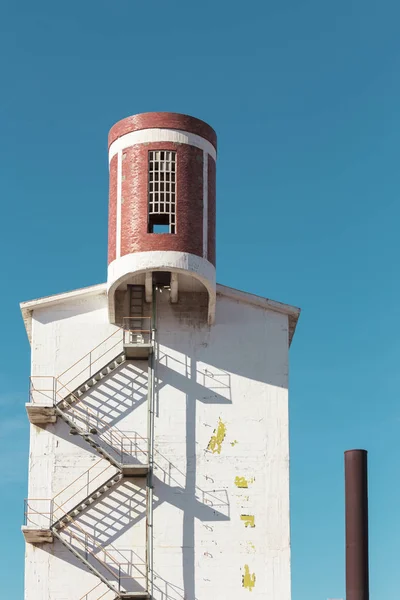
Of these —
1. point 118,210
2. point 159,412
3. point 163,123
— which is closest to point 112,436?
point 159,412

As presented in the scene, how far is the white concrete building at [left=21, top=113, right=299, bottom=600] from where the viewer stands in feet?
204

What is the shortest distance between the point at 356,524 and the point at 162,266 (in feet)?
44.6

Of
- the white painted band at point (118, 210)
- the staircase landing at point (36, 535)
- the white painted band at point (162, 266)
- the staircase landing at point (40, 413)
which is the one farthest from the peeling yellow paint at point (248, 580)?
the white painted band at point (118, 210)

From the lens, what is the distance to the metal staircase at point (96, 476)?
6188 cm

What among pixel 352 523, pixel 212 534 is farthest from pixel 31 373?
pixel 352 523

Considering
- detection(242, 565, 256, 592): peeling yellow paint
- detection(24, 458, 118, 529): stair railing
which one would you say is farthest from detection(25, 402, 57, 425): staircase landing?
detection(242, 565, 256, 592): peeling yellow paint

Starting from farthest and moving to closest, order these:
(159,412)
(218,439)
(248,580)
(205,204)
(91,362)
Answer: (205,204), (91,362), (159,412), (218,439), (248,580)

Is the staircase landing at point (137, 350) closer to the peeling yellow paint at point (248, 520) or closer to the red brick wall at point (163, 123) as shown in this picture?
the peeling yellow paint at point (248, 520)

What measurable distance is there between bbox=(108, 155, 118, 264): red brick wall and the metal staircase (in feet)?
8.77

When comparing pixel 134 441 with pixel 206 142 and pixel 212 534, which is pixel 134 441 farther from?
pixel 206 142

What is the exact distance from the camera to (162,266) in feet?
206

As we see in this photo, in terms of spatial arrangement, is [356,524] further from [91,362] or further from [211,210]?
[211,210]

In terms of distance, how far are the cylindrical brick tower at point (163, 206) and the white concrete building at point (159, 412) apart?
7cm

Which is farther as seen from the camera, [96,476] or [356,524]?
[96,476]
